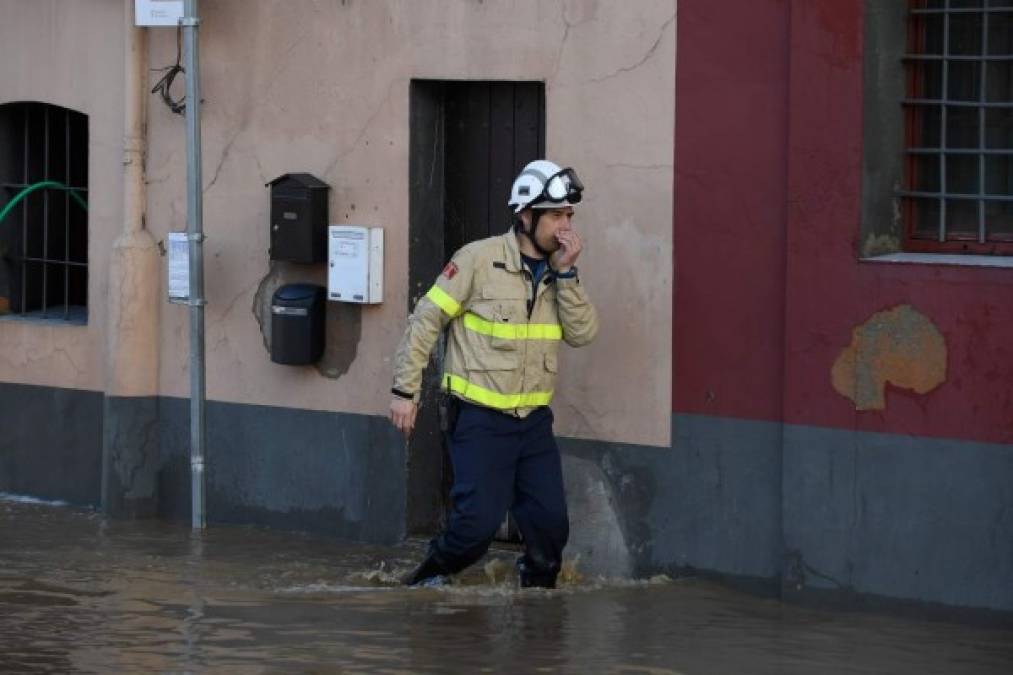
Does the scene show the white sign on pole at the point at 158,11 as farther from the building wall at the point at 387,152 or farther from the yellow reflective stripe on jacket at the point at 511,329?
the yellow reflective stripe on jacket at the point at 511,329

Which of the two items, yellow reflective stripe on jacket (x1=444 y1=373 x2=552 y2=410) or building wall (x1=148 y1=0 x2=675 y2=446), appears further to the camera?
building wall (x1=148 y1=0 x2=675 y2=446)

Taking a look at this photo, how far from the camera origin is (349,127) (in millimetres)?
11195

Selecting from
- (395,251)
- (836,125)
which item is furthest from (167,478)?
(836,125)

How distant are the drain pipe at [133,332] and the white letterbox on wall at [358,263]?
4.87ft

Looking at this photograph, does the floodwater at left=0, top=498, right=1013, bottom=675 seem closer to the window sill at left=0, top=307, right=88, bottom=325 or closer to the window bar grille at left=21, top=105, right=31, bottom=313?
the window sill at left=0, top=307, right=88, bottom=325

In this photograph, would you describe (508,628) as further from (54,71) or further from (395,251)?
(54,71)

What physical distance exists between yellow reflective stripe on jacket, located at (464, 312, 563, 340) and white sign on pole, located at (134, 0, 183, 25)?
3.15 metres

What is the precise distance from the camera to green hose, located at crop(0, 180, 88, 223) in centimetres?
1271

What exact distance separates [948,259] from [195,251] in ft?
14.5

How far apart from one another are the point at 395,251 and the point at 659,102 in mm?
1871

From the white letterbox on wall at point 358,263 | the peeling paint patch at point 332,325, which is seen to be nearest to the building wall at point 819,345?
the white letterbox on wall at point 358,263

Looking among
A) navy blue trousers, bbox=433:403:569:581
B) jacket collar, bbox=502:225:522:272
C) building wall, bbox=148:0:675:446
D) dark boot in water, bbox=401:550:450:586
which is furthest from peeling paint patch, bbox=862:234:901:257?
dark boot in water, bbox=401:550:450:586

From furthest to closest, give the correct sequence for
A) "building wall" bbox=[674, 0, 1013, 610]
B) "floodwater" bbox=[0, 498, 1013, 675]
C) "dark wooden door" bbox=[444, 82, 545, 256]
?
"dark wooden door" bbox=[444, 82, 545, 256] < "building wall" bbox=[674, 0, 1013, 610] < "floodwater" bbox=[0, 498, 1013, 675]

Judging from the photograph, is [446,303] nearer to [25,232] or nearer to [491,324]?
[491,324]
